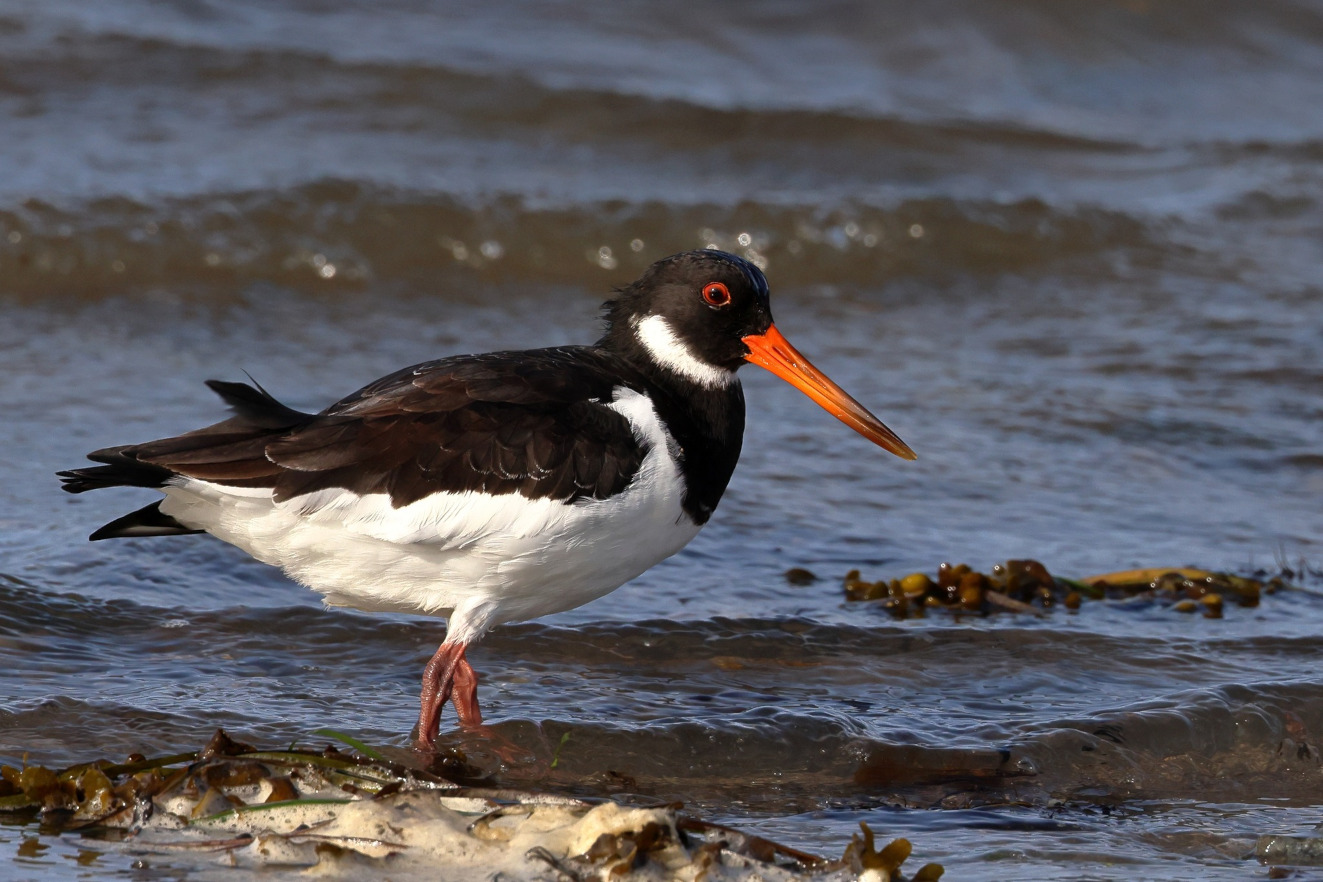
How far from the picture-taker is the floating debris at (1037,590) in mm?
5793

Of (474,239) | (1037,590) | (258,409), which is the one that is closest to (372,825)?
(258,409)

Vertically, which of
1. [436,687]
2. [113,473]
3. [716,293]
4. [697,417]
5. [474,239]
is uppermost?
[474,239]

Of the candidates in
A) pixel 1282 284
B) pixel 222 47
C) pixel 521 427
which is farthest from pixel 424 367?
pixel 222 47

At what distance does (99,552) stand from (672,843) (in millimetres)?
3166

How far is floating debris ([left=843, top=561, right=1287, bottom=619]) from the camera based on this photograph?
5.79m

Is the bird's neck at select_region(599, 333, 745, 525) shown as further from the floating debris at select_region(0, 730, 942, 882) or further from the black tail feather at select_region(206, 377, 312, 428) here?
the floating debris at select_region(0, 730, 942, 882)

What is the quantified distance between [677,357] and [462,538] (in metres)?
1.04

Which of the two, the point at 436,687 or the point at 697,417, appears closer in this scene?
the point at 436,687

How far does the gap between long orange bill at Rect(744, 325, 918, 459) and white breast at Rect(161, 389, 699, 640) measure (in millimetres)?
632

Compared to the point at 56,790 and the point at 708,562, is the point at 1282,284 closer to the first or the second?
the point at 708,562

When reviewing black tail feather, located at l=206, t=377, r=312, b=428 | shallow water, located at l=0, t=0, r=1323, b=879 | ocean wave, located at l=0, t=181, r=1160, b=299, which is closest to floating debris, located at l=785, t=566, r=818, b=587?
shallow water, located at l=0, t=0, r=1323, b=879

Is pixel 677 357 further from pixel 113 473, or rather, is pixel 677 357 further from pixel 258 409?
pixel 113 473

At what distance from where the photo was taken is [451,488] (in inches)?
170

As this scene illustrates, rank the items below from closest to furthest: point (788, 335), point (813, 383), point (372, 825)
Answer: point (372, 825) < point (813, 383) < point (788, 335)
